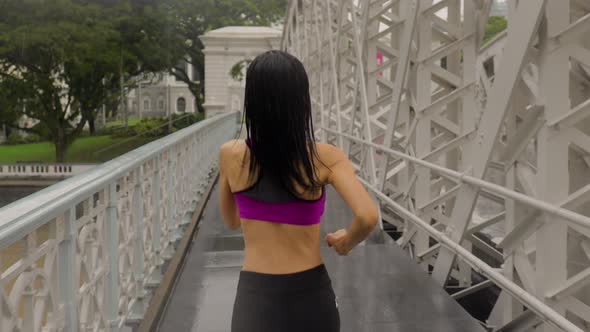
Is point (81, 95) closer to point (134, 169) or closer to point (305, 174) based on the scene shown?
point (134, 169)

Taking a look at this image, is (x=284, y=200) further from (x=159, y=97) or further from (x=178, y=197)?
(x=159, y=97)

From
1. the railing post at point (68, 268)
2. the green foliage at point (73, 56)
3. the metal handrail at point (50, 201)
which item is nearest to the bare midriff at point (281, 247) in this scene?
the metal handrail at point (50, 201)

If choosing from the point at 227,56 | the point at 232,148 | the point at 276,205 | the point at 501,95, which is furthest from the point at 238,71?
the point at 276,205

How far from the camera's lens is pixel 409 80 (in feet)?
24.1

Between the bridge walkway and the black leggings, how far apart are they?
2.08 m

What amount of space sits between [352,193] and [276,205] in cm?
23

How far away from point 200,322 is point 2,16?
32.5 m

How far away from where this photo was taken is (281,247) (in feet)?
6.46

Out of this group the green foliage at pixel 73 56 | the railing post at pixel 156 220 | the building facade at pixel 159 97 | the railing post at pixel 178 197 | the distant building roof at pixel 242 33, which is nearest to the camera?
the railing post at pixel 156 220

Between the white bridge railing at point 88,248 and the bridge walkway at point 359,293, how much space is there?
275 millimetres

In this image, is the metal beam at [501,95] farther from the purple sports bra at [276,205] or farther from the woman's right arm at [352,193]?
the purple sports bra at [276,205]

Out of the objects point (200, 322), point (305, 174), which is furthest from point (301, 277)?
point (200, 322)

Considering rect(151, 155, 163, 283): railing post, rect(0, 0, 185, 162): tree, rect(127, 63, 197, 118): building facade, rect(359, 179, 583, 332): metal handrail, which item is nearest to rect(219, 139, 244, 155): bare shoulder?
rect(359, 179, 583, 332): metal handrail

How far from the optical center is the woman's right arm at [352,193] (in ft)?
6.25
